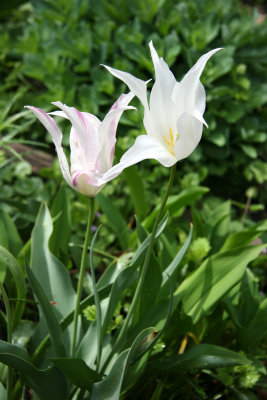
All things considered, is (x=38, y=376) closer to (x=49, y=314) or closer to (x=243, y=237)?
(x=49, y=314)

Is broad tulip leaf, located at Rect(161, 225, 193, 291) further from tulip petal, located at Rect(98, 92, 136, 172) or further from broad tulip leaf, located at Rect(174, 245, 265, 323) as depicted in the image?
tulip petal, located at Rect(98, 92, 136, 172)

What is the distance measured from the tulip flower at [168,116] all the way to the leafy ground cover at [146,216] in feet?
1.12

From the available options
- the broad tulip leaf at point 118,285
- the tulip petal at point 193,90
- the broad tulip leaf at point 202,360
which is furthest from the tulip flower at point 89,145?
the broad tulip leaf at point 202,360

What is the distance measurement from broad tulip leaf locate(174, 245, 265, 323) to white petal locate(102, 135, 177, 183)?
1.83 ft

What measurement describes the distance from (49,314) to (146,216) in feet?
2.79

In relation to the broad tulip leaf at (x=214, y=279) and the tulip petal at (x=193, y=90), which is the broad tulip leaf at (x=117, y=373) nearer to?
the broad tulip leaf at (x=214, y=279)

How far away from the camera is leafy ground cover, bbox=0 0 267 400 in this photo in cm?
135

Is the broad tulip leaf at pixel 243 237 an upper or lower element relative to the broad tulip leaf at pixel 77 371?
lower

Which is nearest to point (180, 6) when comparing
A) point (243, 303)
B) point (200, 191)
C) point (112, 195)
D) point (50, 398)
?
point (112, 195)

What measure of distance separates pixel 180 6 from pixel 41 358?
6.58 feet

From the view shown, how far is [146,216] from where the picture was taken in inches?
76.8

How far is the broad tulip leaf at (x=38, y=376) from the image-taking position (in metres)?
1.10

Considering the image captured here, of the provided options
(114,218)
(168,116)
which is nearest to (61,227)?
(114,218)

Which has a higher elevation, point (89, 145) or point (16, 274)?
point (89, 145)
